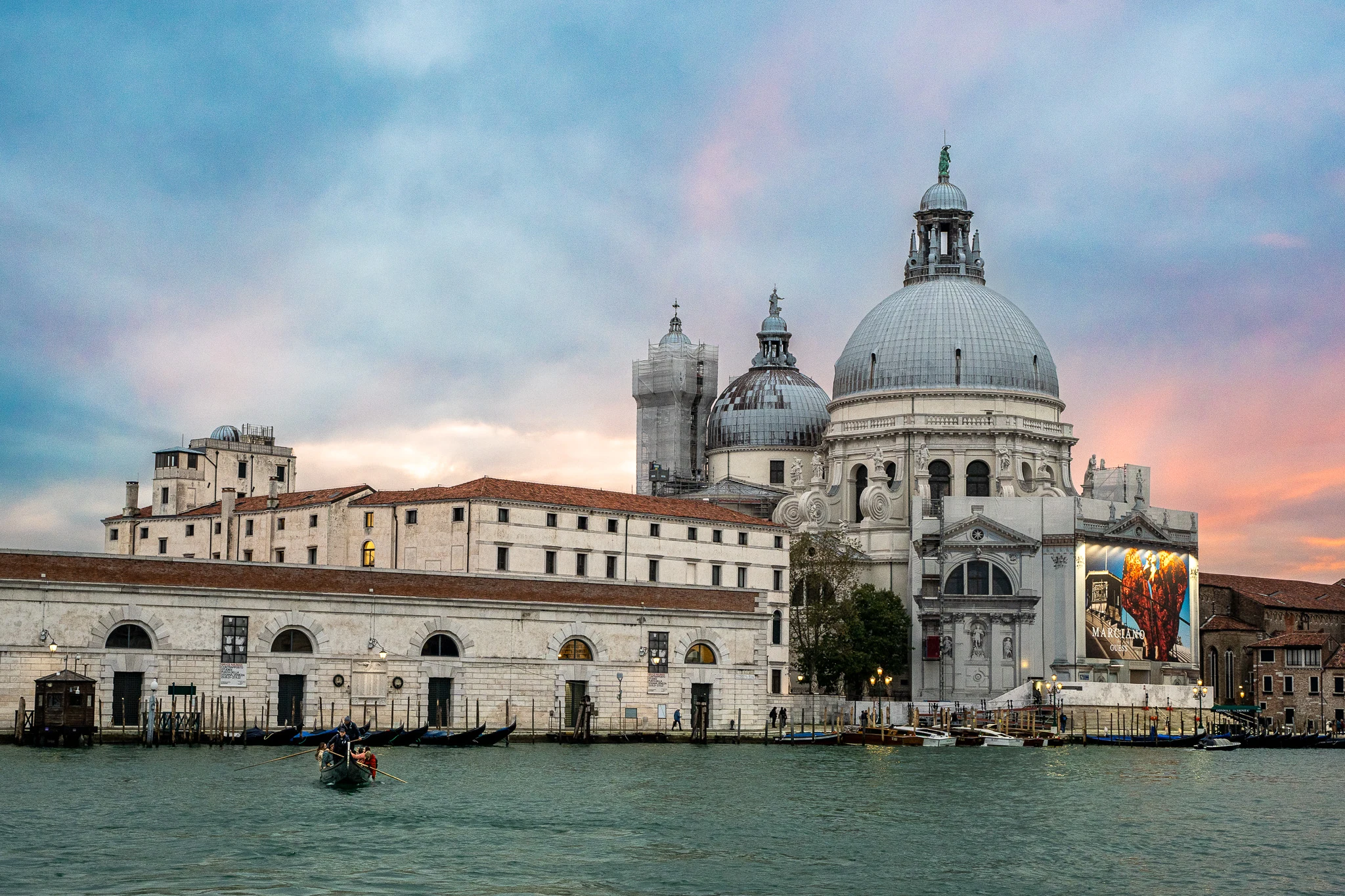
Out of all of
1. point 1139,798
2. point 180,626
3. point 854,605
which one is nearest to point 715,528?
point 854,605

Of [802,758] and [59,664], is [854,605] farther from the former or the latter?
[59,664]

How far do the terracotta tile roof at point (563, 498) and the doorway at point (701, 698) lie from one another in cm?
1069

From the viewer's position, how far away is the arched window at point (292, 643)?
5628 cm

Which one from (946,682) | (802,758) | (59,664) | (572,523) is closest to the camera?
(59,664)

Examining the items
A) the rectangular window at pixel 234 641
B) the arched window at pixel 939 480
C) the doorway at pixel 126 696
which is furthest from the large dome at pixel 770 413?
the doorway at pixel 126 696

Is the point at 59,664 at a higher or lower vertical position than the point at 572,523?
Result: lower

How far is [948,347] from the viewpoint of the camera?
9081 centimetres

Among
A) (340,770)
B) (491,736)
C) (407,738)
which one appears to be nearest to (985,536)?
(491,736)

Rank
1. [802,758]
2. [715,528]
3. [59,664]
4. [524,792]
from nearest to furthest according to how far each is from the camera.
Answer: [524,792], [59,664], [802,758], [715,528]

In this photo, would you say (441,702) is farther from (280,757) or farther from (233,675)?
(280,757)

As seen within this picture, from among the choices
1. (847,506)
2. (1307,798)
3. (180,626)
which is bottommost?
(1307,798)

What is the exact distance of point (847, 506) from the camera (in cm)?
9188

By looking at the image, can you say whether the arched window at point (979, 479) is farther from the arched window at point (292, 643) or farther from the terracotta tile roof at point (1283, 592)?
the arched window at point (292, 643)

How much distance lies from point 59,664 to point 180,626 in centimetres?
361
